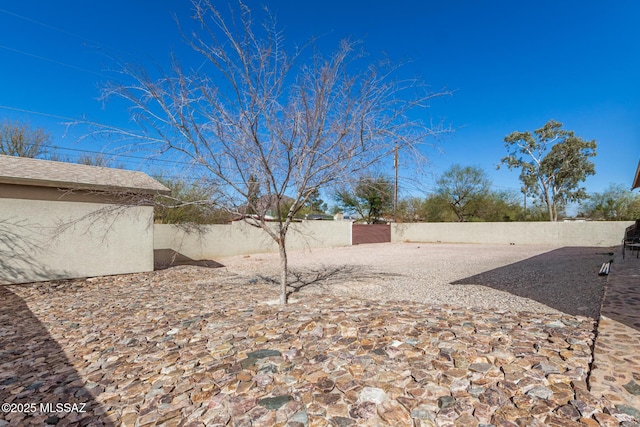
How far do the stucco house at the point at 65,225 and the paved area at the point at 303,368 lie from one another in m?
2.60

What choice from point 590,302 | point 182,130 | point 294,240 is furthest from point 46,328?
point 294,240

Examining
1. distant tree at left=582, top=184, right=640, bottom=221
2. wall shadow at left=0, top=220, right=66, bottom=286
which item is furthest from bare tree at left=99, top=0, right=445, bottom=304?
distant tree at left=582, top=184, right=640, bottom=221

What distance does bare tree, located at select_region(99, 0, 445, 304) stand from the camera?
4145mm

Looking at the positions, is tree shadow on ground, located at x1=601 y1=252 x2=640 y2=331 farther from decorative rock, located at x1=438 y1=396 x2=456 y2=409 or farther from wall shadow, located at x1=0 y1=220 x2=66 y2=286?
wall shadow, located at x1=0 y1=220 x2=66 y2=286

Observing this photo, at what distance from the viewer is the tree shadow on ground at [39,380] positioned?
2.12 m

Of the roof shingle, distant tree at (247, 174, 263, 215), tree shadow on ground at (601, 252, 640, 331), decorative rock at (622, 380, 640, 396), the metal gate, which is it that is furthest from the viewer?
the metal gate

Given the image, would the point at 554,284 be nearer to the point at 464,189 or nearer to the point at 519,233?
the point at 519,233

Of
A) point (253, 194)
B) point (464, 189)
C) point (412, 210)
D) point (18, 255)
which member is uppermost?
point (464, 189)

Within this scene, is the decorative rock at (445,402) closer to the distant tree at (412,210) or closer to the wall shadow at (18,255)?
the wall shadow at (18,255)

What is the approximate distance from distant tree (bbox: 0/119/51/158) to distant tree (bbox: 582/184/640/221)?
31.8 metres

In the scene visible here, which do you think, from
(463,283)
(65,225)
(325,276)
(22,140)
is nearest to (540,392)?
(463,283)

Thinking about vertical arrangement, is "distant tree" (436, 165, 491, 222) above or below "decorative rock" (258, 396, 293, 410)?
above

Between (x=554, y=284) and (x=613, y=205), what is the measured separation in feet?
78.9

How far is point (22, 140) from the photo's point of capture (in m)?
12.5
